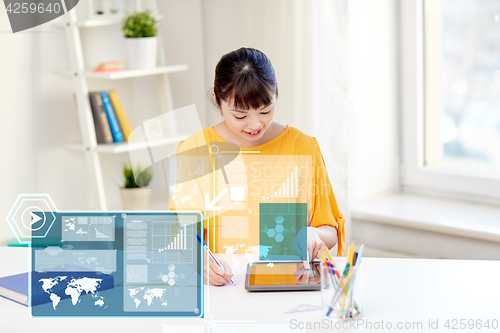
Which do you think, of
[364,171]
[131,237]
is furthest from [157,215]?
[364,171]

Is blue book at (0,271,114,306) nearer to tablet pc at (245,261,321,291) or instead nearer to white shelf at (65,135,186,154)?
tablet pc at (245,261,321,291)

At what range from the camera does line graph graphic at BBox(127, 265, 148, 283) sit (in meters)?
1.04

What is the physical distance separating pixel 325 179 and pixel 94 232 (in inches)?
26.5

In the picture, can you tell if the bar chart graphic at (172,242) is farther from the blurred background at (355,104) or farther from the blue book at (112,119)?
the blue book at (112,119)

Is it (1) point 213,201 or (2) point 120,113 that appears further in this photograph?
(2) point 120,113

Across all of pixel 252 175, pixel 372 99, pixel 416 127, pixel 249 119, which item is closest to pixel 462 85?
pixel 416 127

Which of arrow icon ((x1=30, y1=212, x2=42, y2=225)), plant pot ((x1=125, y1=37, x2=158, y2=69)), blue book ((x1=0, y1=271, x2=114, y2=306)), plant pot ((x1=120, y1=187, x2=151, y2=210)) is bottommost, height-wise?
plant pot ((x1=120, y1=187, x2=151, y2=210))

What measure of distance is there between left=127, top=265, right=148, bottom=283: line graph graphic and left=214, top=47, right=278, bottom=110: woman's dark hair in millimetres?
446

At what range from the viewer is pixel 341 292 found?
0.96 m

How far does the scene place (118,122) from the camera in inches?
89.3

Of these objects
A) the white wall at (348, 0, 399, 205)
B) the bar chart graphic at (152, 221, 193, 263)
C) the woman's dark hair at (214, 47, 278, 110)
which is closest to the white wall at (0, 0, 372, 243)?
the white wall at (348, 0, 399, 205)

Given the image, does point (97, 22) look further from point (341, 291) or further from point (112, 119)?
point (341, 291)

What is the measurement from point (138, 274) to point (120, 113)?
135cm
